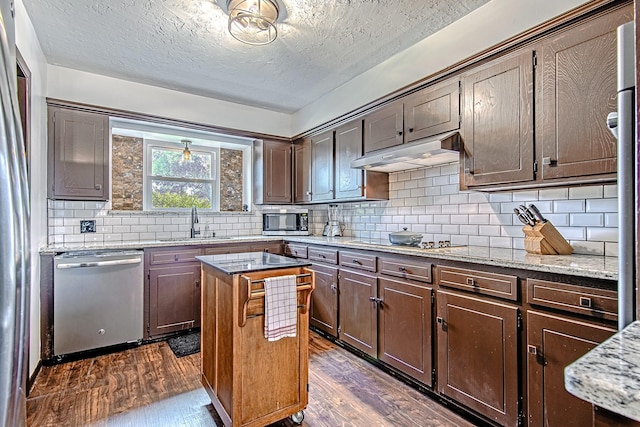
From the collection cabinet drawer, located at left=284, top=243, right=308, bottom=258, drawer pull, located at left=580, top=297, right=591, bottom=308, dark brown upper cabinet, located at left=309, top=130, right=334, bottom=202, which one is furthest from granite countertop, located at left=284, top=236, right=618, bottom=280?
dark brown upper cabinet, located at left=309, top=130, right=334, bottom=202

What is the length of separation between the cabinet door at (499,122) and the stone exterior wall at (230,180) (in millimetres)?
3145

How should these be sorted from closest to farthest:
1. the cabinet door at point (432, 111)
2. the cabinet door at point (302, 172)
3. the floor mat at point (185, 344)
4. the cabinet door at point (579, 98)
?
1. the cabinet door at point (579, 98)
2. the cabinet door at point (432, 111)
3. the floor mat at point (185, 344)
4. the cabinet door at point (302, 172)

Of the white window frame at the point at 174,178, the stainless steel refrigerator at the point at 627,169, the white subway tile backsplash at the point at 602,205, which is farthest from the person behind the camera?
the white window frame at the point at 174,178

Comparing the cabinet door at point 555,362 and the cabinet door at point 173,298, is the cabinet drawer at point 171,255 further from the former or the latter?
the cabinet door at point 555,362

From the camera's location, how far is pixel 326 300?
128 inches

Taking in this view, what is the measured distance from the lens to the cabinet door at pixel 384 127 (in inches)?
113

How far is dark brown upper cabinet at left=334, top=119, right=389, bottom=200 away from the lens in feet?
10.9

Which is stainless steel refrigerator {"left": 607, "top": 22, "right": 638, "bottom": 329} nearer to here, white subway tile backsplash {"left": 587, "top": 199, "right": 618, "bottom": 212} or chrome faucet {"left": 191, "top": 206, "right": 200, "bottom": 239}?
white subway tile backsplash {"left": 587, "top": 199, "right": 618, "bottom": 212}

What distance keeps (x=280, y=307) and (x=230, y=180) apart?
307 cm

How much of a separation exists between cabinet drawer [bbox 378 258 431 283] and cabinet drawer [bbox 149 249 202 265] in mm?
1923

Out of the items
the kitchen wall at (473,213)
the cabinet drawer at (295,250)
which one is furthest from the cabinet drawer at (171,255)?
the kitchen wall at (473,213)

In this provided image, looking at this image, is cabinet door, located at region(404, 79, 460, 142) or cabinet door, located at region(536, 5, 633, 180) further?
cabinet door, located at region(404, 79, 460, 142)

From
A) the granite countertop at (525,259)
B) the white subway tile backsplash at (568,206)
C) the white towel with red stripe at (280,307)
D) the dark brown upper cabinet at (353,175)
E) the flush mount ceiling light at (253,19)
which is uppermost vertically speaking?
the flush mount ceiling light at (253,19)

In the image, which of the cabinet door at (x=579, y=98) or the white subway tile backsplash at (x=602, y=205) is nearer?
the cabinet door at (x=579, y=98)
